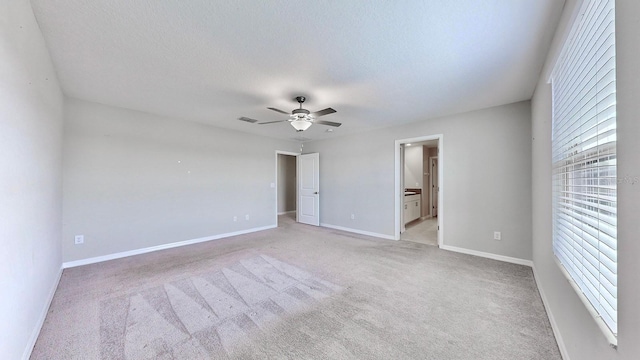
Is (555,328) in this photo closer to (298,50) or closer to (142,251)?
(298,50)

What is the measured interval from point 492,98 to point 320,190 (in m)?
3.98

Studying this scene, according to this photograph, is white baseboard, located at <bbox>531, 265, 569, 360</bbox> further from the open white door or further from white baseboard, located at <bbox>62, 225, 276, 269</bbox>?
white baseboard, located at <bbox>62, 225, 276, 269</bbox>

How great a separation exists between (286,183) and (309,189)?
2.27m

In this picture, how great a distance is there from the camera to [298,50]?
2.02 meters

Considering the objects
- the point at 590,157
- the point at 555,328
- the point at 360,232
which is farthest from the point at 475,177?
the point at 590,157

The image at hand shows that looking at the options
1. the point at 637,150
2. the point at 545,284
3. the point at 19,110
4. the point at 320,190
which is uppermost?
the point at 19,110

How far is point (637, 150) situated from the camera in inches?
30.3

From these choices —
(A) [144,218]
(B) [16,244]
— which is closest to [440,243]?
(B) [16,244]

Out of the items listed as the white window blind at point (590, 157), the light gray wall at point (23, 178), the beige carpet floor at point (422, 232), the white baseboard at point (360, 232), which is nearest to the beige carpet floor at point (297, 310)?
the light gray wall at point (23, 178)

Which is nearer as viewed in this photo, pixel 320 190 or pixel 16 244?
pixel 16 244

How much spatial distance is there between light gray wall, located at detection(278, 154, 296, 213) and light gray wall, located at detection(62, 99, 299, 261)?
8.71 feet

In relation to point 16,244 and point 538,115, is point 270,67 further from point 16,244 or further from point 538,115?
point 538,115

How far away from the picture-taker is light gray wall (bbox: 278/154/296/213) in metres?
8.11

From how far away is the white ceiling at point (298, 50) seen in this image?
1.58 m
